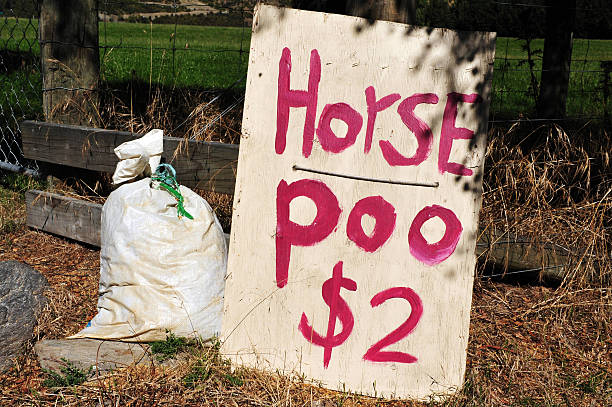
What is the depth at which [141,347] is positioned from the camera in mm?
2674

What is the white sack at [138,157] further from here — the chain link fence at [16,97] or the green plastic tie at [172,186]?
the chain link fence at [16,97]

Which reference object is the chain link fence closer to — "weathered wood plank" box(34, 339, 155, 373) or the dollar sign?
"weathered wood plank" box(34, 339, 155, 373)

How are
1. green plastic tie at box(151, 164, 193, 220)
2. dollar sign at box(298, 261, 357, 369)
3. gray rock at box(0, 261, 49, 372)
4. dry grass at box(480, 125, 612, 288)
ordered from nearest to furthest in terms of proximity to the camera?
dollar sign at box(298, 261, 357, 369) < gray rock at box(0, 261, 49, 372) < green plastic tie at box(151, 164, 193, 220) < dry grass at box(480, 125, 612, 288)

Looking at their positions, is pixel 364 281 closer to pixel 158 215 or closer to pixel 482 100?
pixel 482 100

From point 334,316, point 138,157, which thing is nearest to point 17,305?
point 138,157

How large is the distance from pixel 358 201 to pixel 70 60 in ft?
7.82

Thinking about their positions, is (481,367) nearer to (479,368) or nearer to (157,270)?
(479,368)

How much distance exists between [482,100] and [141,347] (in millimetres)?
1784

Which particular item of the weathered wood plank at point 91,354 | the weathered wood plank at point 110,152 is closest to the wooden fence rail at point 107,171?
the weathered wood plank at point 110,152

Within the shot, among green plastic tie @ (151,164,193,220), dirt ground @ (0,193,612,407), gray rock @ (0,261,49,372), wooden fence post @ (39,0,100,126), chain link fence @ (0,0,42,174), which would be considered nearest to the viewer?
dirt ground @ (0,193,612,407)

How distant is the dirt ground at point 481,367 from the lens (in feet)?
7.73

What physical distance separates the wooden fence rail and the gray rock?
2.35ft

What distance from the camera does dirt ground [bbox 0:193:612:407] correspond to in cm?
236

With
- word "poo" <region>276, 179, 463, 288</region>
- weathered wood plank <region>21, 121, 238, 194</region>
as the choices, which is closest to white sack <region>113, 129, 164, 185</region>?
weathered wood plank <region>21, 121, 238, 194</region>
